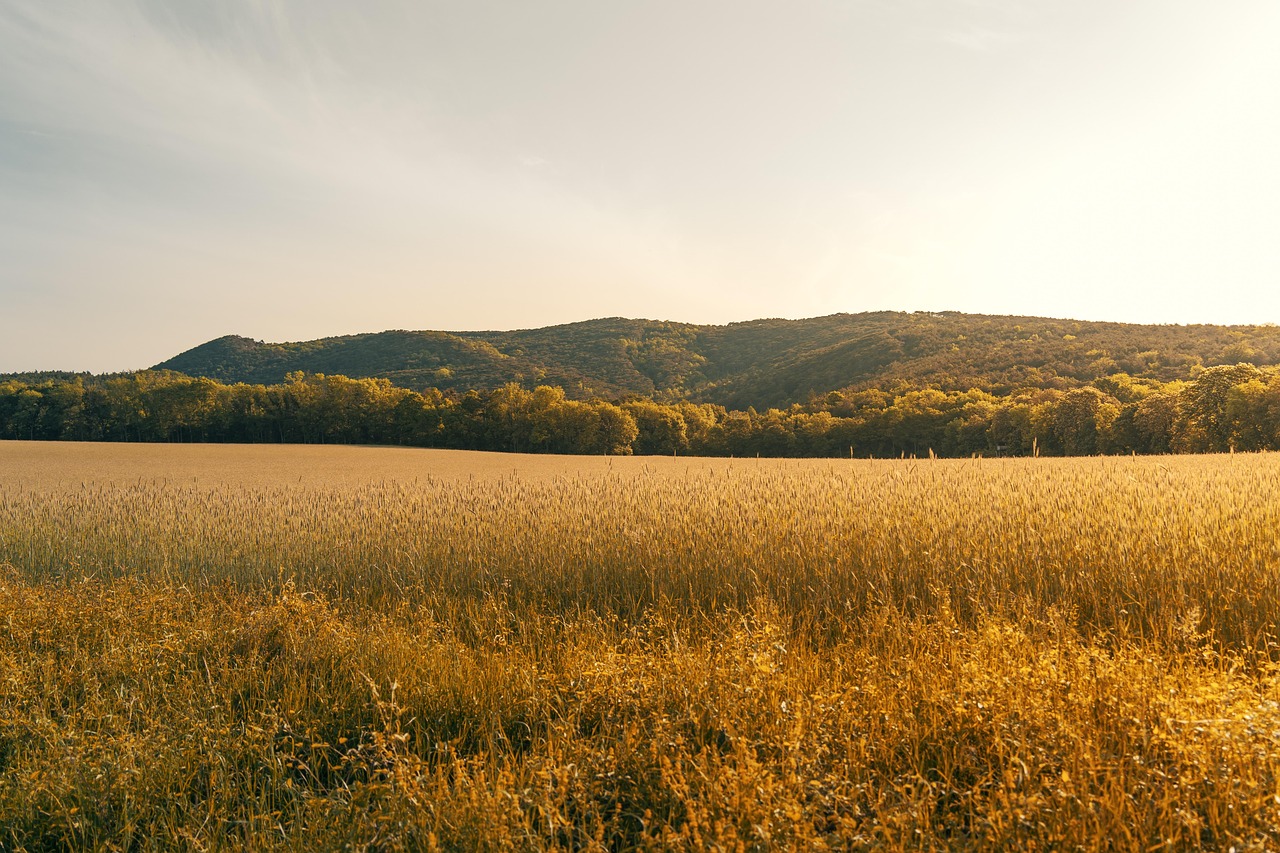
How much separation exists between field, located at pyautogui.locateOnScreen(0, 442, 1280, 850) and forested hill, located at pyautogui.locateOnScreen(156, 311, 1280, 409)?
7603cm

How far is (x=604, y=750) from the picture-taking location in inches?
131

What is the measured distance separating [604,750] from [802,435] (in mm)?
70201

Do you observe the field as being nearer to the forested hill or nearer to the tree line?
the tree line

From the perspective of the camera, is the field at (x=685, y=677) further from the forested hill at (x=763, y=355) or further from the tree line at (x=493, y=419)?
the forested hill at (x=763, y=355)

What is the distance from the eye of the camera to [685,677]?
13.0 ft

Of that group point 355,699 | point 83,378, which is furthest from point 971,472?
point 83,378

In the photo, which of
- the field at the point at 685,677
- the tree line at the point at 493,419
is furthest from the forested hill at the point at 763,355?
the field at the point at 685,677

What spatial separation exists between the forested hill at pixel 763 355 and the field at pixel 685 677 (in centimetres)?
7603

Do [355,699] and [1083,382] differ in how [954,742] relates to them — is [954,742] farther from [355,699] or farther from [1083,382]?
[1083,382]

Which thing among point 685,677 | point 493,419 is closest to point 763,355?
point 493,419

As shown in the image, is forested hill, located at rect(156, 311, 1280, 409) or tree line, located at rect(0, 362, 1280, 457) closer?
tree line, located at rect(0, 362, 1280, 457)

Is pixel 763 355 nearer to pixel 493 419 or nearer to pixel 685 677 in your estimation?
pixel 493 419

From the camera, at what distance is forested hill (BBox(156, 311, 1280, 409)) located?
7694cm

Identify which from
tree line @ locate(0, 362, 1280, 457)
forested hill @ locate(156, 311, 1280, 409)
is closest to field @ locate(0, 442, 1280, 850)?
tree line @ locate(0, 362, 1280, 457)
